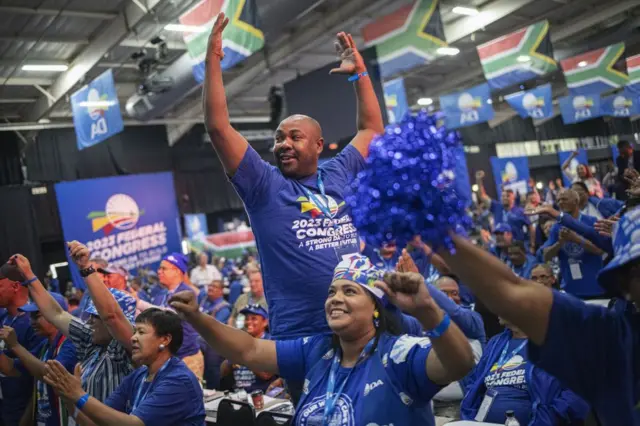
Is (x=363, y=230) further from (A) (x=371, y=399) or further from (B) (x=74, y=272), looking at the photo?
(B) (x=74, y=272)

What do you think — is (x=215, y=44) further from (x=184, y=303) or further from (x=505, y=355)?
(x=505, y=355)

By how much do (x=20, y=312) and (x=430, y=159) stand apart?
4279mm

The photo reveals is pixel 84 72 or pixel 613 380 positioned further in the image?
pixel 84 72

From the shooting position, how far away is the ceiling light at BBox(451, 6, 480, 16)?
1213 centimetres

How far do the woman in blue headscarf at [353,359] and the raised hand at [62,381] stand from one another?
3.53 feet

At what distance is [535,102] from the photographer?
13211 millimetres

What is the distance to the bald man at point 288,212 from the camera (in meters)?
2.11

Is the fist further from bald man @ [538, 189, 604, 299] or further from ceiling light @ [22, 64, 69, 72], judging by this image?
ceiling light @ [22, 64, 69, 72]

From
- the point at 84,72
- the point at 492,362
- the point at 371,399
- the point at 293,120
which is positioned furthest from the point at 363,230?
the point at 84,72

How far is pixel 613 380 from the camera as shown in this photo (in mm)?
1244

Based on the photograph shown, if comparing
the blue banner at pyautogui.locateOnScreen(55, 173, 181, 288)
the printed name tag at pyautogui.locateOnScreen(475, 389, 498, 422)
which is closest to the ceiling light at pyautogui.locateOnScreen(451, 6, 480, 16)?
the blue banner at pyautogui.locateOnScreen(55, 173, 181, 288)

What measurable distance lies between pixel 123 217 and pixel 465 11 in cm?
837

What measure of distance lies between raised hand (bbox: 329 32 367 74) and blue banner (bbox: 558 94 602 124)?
10407mm

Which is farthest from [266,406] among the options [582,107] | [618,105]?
[582,107]
